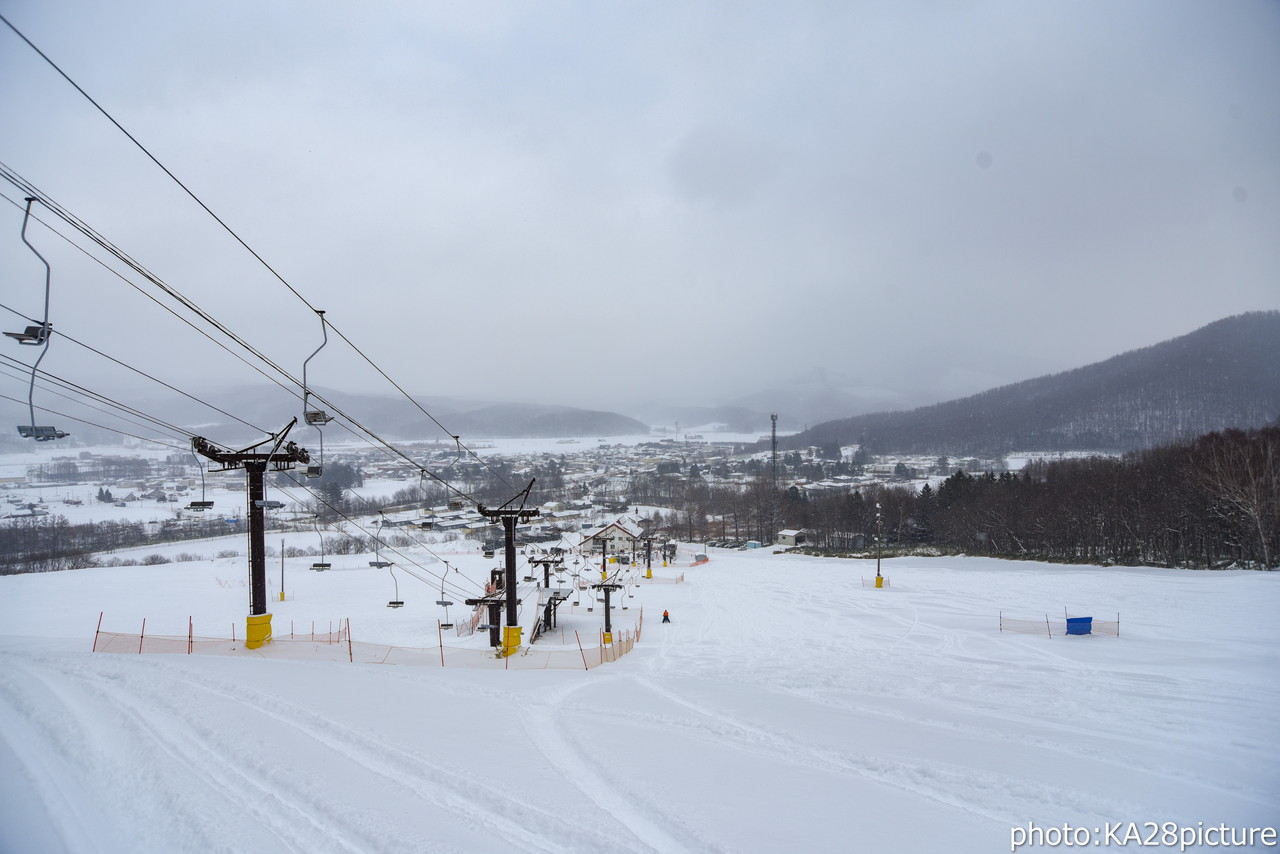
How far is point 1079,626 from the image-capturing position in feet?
63.4

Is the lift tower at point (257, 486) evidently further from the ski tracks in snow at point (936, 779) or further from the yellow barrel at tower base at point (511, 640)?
the ski tracks in snow at point (936, 779)

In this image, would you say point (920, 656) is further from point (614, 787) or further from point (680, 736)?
point (614, 787)

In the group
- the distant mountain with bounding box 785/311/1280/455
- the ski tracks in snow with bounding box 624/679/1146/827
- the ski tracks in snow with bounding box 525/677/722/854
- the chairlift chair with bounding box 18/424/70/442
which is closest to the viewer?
the ski tracks in snow with bounding box 525/677/722/854

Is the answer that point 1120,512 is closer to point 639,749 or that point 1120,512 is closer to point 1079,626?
point 1079,626

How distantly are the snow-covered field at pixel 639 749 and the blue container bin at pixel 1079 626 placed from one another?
2.02 meters

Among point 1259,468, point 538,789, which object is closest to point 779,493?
point 1259,468

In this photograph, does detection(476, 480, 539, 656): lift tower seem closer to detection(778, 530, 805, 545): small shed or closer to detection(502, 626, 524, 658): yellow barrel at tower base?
detection(502, 626, 524, 658): yellow barrel at tower base

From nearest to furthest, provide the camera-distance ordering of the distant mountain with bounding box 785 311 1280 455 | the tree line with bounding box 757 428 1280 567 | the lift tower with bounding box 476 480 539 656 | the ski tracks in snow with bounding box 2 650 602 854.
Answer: the ski tracks in snow with bounding box 2 650 602 854 → the lift tower with bounding box 476 480 539 656 → the tree line with bounding box 757 428 1280 567 → the distant mountain with bounding box 785 311 1280 455

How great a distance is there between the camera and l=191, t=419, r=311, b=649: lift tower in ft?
44.8

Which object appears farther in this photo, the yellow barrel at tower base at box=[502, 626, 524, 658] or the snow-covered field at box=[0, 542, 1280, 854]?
the yellow barrel at tower base at box=[502, 626, 524, 658]

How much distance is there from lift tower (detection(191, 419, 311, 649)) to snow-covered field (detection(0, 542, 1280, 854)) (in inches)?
59.5

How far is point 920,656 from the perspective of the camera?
17.0 m

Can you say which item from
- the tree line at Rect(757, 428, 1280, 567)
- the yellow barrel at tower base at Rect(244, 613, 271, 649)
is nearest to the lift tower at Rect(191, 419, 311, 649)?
the yellow barrel at tower base at Rect(244, 613, 271, 649)

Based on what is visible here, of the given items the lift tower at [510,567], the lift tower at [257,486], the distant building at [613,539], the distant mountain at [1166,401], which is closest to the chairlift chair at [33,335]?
the lift tower at [257,486]
